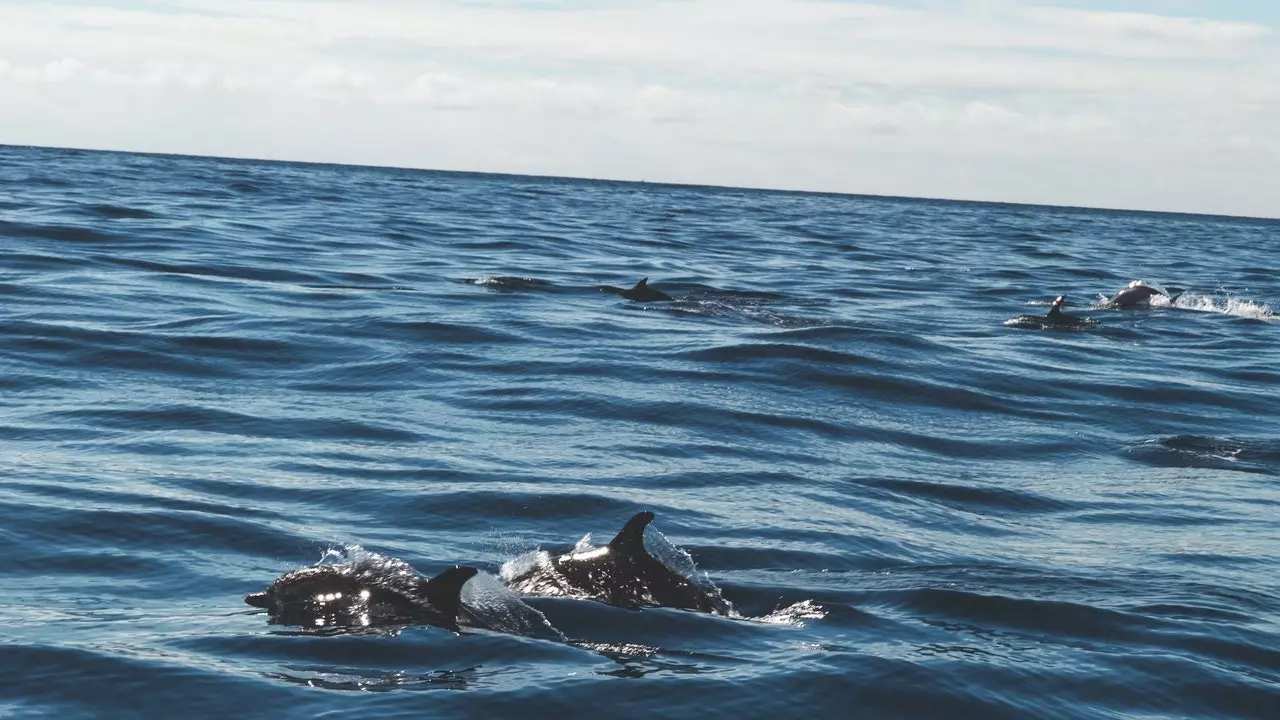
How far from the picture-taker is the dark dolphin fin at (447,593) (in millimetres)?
9328

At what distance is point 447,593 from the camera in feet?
31.0

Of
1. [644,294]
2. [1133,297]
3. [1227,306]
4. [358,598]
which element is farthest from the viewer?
[1227,306]

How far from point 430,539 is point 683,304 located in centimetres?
1799

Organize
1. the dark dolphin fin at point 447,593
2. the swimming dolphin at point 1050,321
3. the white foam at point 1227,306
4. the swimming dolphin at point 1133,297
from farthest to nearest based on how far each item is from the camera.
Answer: the swimming dolphin at point 1133,297 → the white foam at point 1227,306 → the swimming dolphin at point 1050,321 → the dark dolphin fin at point 447,593

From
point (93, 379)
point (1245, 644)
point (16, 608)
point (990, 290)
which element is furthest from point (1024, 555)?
point (990, 290)

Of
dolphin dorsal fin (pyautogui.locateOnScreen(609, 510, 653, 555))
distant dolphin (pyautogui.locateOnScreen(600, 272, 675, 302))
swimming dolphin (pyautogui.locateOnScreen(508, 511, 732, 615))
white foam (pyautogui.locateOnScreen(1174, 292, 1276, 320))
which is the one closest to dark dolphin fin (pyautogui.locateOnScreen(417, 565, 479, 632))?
swimming dolphin (pyautogui.locateOnScreen(508, 511, 732, 615))

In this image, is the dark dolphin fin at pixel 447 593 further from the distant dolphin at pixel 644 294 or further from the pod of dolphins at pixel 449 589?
the distant dolphin at pixel 644 294

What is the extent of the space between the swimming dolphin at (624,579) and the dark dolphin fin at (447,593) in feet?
2.91

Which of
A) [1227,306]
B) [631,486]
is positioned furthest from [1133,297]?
[631,486]

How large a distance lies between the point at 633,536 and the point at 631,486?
4.01 metres

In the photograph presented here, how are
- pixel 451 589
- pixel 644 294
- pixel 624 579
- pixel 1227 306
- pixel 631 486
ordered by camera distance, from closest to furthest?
1. pixel 451 589
2. pixel 624 579
3. pixel 631 486
4. pixel 644 294
5. pixel 1227 306

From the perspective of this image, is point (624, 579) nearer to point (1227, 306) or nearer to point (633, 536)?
point (633, 536)

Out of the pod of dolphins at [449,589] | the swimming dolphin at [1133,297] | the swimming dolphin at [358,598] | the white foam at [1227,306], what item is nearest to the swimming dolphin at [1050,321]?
the swimming dolphin at [1133,297]

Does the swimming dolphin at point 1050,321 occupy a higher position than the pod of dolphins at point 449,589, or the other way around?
the swimming dolphin at point 1050,321
